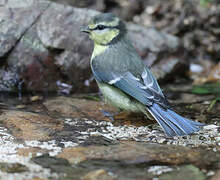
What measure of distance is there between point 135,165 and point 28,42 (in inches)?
116

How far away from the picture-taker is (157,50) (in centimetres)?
557

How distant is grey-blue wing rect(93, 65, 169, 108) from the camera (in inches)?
131

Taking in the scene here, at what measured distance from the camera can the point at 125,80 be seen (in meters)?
3.54

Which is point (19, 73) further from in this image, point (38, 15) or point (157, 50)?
point (157, 50)

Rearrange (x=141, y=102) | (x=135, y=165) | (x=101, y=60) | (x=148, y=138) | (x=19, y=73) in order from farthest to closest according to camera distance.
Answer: (x=19, y=73)
(x=101, y=60)
(x=141, y=102)
(x=148, y=138)
(x=135, y=165)

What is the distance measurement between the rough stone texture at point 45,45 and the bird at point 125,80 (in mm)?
1015

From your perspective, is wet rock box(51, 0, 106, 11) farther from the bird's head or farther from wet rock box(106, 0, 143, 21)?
the bird's head

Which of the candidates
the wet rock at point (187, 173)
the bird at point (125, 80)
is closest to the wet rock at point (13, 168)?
the wet rock at point (187, 173)

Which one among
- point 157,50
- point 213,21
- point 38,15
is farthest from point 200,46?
point 38,15

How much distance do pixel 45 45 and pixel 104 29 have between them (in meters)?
1.17

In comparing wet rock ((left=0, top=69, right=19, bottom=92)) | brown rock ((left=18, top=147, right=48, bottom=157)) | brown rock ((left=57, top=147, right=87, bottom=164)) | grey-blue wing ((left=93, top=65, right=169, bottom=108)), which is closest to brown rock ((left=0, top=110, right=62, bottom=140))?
brown rock ((left=18, top=147, right=48, bottom=157))

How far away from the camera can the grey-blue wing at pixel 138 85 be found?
3.34 meters

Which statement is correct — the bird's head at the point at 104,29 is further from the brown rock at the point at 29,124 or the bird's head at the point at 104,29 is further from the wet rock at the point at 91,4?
the wet rock at the point at 91,4

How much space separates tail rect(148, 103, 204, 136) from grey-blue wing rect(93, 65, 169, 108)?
0.07 meters
